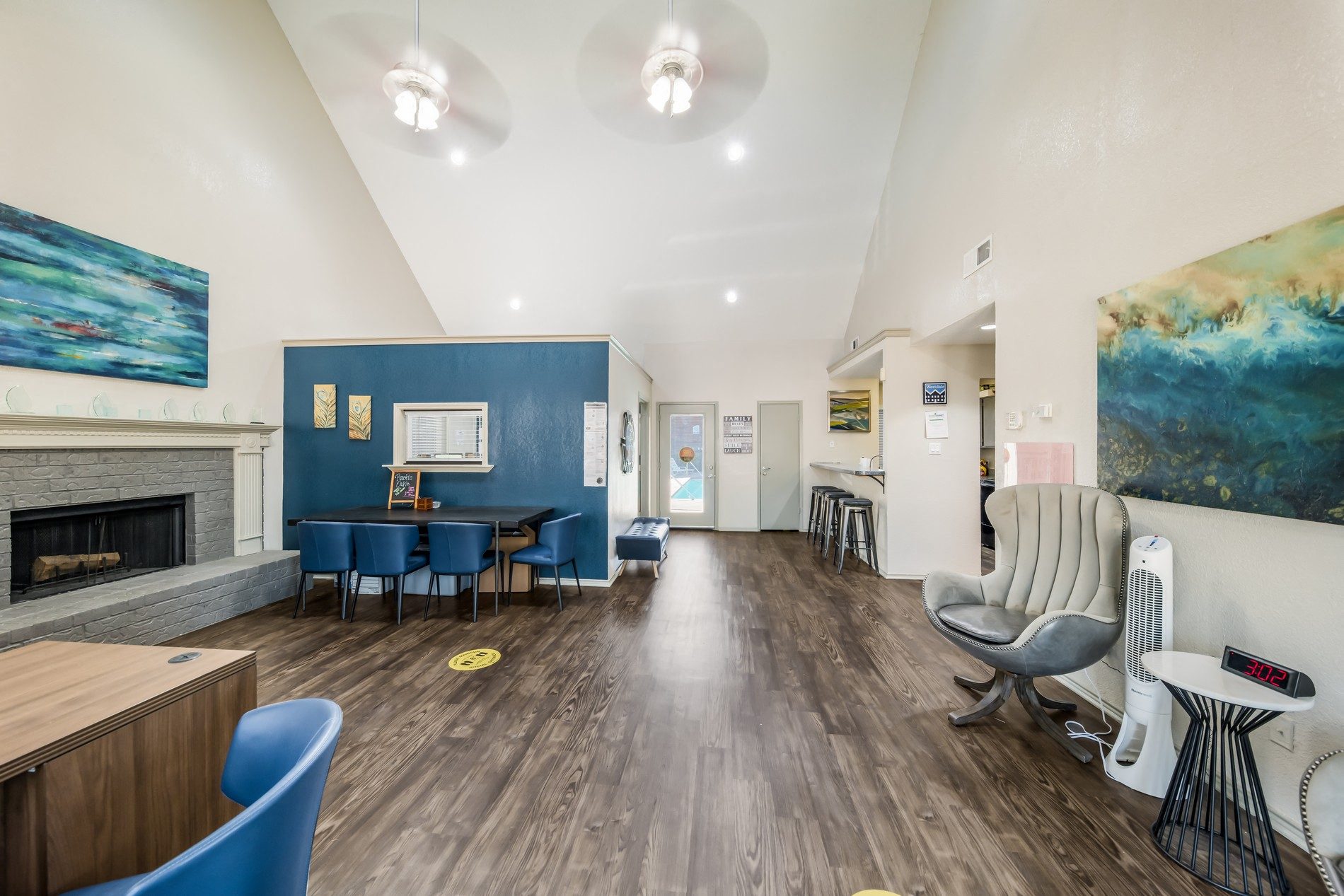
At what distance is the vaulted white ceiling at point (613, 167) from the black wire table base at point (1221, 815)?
5.14 m

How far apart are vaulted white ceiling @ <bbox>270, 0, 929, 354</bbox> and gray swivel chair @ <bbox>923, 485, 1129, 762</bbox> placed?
13.6 ft

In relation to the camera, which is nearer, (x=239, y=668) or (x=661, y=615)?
(x=239, y=668)

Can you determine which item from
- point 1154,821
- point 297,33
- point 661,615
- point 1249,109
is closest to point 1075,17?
point 1249,109

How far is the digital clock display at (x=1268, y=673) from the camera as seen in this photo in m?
1.50

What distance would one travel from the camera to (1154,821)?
68.5 inches

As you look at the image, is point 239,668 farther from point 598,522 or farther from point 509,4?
point 509,4

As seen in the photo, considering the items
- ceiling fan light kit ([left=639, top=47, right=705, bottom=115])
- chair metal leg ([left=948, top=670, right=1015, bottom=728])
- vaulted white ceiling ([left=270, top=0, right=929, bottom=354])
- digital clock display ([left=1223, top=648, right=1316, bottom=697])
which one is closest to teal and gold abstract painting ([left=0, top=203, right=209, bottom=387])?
vaulted white ceiling ([left=270, top=0, right=929, bottom=354])

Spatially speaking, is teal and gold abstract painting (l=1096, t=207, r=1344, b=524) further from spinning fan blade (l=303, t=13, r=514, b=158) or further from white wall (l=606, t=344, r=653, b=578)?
spinning fan blade (l=303, t=13, r=514, b=158)

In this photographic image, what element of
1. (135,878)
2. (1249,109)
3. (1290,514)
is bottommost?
(135,878)

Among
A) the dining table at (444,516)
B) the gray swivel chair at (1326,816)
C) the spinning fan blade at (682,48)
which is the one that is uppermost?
the spinning fan blade at (682,48)

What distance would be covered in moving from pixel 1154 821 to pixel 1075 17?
3682mm

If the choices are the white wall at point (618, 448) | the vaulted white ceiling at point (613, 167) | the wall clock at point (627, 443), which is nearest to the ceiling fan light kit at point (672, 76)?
the vaulted white ceiling at point (613, 167)

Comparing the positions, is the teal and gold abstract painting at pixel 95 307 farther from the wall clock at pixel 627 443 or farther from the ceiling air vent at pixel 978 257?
the ceiling air vent at pixel 978 257

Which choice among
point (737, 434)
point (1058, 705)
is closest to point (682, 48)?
point (1058, 705)
